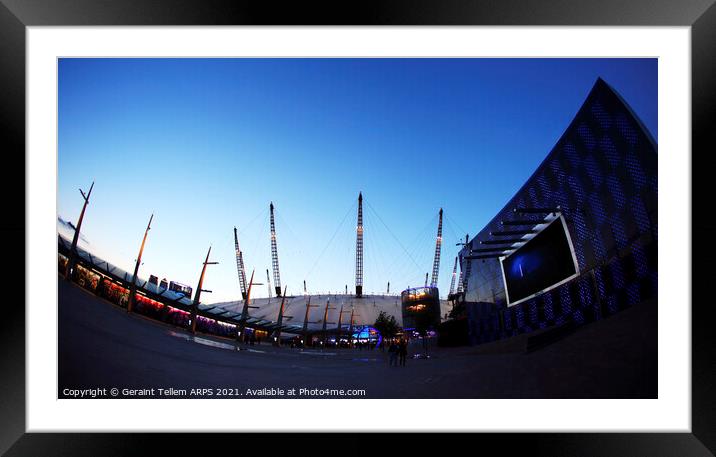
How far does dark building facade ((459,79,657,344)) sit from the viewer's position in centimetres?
1221

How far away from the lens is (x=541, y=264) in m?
20.2

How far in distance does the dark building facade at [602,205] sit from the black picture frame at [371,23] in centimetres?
529

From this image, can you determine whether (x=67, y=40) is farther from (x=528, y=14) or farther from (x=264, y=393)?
(x=528, y=14)

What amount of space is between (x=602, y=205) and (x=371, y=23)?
Answer: 1227cm

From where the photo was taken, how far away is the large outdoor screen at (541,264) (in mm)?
17734

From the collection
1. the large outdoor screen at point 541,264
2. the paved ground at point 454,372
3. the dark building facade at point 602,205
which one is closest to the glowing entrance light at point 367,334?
the large outdoor screen at point 541,264

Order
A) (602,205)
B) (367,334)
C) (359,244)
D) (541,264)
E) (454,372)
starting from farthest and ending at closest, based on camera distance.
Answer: (359,244)
(367,334)
(541,264)
(602,205)
(454,372)

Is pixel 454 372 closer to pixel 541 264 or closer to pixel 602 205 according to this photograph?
pixel 602 205

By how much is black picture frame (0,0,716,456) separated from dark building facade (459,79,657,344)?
5292mm

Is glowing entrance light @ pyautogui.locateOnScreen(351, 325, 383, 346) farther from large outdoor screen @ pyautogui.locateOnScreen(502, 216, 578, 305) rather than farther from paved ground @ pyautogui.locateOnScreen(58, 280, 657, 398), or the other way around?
paved ground @ pyautogui.locateOnScreen(58, 280, 657, 398)

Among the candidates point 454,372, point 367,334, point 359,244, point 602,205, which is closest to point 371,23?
point 454,372

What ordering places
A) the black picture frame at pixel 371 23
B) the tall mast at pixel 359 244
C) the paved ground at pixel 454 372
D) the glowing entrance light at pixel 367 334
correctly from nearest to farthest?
the black picture frame at pixel 371 23 < the paved ground at pixel 454 372 < the glowing entrance light at pixel 367 334 < the tall mast at pixel 359 244

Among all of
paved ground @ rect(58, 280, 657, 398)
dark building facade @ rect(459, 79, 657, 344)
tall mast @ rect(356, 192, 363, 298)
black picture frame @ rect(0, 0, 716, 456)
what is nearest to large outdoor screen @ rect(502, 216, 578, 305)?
dark building facade @ rect(459, 79, 657, 344)

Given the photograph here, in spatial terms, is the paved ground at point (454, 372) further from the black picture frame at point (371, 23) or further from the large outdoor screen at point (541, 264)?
the large outdoor screen at point (541, 264)
